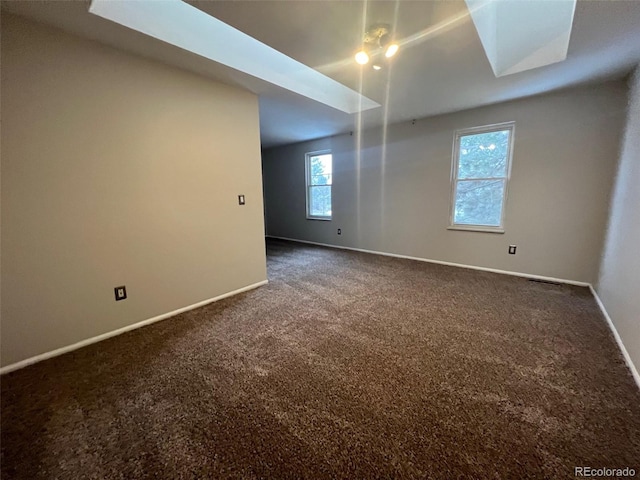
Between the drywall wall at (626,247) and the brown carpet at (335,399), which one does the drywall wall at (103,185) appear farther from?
the drywall wall at (626,247)

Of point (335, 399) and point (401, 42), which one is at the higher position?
point (401, 42)

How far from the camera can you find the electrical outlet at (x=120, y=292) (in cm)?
228

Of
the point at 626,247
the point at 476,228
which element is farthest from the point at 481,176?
the point at 626,247

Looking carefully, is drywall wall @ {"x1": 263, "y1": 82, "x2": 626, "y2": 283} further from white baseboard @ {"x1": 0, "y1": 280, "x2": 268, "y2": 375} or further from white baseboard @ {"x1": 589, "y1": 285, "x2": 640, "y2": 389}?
white baseboard @ {"x1": 0, "y1": 280, "x2": 268, "y2": 375}

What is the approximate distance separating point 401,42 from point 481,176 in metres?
2.50

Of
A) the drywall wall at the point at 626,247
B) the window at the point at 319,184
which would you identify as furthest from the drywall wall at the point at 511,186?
the drywall wall at the point at 626,247

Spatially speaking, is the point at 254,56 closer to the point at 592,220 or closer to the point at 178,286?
the point at 178,286

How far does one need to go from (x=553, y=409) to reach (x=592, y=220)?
2783 mm

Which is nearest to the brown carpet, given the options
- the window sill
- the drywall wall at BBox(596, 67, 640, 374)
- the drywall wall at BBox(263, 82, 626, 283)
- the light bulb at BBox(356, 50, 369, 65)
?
the drywall wall at BBox(596, 67, 640, 374)

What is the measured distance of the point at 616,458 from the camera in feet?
3.90

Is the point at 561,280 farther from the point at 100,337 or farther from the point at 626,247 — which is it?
the point at 100,337

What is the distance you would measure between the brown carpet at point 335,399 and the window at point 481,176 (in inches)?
62.5

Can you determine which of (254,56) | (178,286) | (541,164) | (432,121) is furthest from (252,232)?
(541,164)

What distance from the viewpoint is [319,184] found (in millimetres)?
5918
